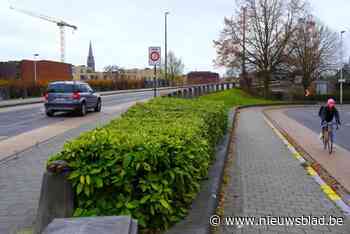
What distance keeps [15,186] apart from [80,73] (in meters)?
103

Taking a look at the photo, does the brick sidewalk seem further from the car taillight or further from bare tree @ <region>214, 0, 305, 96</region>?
bare tree @ <region>214, 0, 305, 96</region>

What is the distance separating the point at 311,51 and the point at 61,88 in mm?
46537

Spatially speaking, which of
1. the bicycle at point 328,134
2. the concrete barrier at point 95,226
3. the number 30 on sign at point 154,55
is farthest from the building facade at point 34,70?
the concrete barrier at point 95,226

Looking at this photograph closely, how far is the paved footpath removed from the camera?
5035 millimetres

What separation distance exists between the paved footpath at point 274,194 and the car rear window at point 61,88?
11991 millimetres

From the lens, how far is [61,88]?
20.9 metres

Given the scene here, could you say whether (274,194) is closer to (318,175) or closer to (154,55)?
(318,175)

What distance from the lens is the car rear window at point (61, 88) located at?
2080cm

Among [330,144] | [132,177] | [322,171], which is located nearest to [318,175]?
[322,171]

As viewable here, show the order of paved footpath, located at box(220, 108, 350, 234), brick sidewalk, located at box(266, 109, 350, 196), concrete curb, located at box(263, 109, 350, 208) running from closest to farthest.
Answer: paved footpath, located at box(220, 108, 350, 234) → concrete curb, located at box(263, 109, 350, 208) → brick sidewalk, located at box(266, 109, 350, 196)

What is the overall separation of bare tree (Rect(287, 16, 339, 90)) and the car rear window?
35.4 metres

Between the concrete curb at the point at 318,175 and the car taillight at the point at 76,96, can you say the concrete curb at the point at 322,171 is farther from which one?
the car taillight at the point at 76,96

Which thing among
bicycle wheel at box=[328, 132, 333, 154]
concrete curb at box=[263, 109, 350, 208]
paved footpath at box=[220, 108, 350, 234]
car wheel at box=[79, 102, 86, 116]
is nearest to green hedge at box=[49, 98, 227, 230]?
paved footpath at box=[220, 108, 350, 234]

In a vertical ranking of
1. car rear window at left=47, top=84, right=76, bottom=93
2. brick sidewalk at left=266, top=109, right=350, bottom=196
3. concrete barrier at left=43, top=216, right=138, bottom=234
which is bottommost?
brick sidewalk at left=266, top=109, right=350, bottom=196
